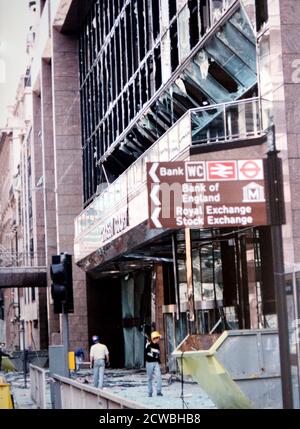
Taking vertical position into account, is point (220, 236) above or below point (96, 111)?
below

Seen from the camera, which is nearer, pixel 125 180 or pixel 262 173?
pixel 262 173

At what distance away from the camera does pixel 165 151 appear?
63.6ft

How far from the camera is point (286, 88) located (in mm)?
15070

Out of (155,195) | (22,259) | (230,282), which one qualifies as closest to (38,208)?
(22,259)

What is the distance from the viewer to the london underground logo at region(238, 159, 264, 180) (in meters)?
9.05

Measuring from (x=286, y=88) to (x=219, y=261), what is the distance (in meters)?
7.57

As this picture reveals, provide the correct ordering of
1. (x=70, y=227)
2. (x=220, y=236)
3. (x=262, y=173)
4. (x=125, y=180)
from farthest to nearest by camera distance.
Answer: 1. (x=70, y=227)
2. (x=125, y=180)
3. (x=220, y=236)
4. (x=262, y=173)

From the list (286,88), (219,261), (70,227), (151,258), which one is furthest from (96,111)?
(286,88)

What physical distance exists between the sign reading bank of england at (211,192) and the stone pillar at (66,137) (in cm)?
2743

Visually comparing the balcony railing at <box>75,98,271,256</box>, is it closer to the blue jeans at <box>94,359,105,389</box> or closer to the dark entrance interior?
the blue jeans at <box>94,359,105,389</box>

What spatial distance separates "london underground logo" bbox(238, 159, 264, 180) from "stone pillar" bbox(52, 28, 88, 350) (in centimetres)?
2804

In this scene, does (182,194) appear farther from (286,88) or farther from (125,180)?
(125,180)

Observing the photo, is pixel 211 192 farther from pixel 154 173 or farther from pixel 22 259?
pixel 22 259

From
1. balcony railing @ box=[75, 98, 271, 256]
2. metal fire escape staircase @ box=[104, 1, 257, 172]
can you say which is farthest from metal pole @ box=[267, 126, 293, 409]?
metal fire escape staircase @ box=[104, 1, 257, 172]
